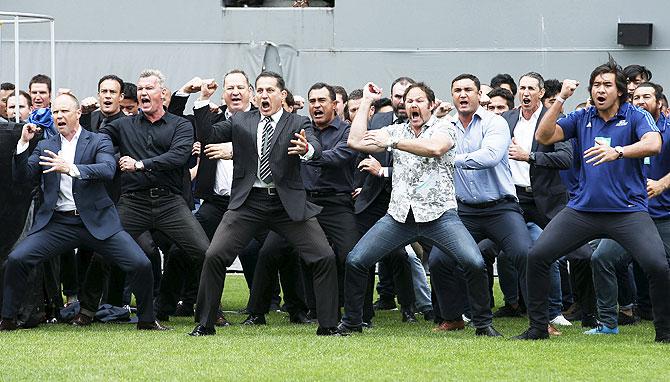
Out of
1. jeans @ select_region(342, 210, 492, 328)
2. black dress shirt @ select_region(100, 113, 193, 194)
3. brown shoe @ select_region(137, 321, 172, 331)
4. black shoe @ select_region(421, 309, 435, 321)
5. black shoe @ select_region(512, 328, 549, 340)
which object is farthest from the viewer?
black shoe @ select_region(421, 309, 435, 321)

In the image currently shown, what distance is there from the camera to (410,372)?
9.33 metres

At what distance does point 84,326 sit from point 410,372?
4167 millimetres

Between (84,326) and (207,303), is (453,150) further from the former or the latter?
(84,326)

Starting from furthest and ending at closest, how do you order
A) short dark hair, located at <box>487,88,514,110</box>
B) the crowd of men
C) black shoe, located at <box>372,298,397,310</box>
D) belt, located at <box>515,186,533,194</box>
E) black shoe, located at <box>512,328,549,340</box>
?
black shoe, located at <box>372,298,397,310</box> < short dark hair, located at <box>487,88,514,110</box> < belt, located at <box>515,186,533,194</box> < black shoe, located at <box>512,328,549,340</box> < the crowd of men

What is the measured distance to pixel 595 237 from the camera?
11.0 m

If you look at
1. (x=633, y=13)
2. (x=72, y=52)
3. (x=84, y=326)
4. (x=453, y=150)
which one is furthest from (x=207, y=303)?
(x=633, y=13)

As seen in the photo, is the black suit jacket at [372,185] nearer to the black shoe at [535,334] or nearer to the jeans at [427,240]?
the jeans at [427,240]

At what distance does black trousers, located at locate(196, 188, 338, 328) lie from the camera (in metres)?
11.3

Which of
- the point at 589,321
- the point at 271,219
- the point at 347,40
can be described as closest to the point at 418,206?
the point at 271,219

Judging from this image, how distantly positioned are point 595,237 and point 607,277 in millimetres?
783

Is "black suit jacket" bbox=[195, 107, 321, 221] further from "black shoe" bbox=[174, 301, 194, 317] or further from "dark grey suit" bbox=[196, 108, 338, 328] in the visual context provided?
"black shoe" bbox=[174, 301, 194, 317]

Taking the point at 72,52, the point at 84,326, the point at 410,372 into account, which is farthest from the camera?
the point at 72,52

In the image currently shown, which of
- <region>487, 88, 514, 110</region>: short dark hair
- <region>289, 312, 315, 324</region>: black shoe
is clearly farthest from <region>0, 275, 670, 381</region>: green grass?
<region>487, 88, 514, 110</region>: short dark hair

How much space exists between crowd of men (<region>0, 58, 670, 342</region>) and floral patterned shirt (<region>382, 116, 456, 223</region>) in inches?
0.6
